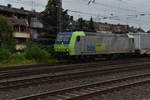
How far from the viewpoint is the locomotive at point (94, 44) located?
89.0ft

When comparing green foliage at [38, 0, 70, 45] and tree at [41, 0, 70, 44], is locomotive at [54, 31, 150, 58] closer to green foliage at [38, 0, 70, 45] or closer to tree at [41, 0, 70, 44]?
green foliage at [38, 0, 70, 45]

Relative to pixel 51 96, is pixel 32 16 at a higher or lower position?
higher

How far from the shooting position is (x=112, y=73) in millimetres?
17688

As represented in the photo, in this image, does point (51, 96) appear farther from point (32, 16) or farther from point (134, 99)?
point (32, 16)

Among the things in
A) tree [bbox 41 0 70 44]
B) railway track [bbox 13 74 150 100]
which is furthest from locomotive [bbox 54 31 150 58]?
railway track [bbox 13 74 150 100]

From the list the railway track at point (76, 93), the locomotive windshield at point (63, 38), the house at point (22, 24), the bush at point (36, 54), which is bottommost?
the railway track at point (76, 93)

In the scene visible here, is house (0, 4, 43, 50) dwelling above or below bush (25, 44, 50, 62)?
above

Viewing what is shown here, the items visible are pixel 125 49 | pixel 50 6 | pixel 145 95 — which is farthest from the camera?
pixel 50 6

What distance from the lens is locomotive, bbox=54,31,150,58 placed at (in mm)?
27125

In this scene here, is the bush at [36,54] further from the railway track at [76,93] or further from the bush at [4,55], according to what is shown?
the railway track at [76,93]

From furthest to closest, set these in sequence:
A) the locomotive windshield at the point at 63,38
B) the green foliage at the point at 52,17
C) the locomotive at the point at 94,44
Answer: the green foliage at the point at 52,17
the locomotive windshield at the point at 63,38
the locomotive at the point at 94,44

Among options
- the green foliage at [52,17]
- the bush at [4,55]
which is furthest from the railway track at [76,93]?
the green foliage at [52,17]

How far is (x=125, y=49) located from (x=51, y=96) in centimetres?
2433

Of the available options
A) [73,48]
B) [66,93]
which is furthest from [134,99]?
[73,48]
